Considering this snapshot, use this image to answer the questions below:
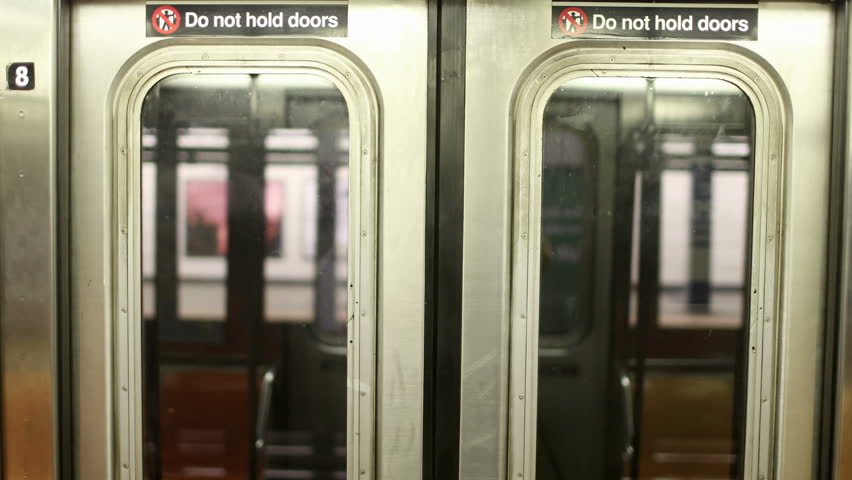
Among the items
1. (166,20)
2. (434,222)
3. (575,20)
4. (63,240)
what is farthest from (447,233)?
(63,240)

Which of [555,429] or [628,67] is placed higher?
[628,67]

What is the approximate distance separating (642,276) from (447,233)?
0.76 metres

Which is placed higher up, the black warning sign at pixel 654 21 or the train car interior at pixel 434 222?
the black warning sign at pixel 654 21

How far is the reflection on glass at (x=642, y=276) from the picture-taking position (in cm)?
214

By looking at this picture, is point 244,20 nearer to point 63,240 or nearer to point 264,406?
point 63,240

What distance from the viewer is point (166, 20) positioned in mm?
2150

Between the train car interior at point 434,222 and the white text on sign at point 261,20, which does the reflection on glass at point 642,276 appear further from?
the white text on sign at point 261,20

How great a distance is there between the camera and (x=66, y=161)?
214 centimetres

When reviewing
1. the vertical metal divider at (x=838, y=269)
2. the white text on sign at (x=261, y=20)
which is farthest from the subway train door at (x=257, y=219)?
the vertical metal divider at (x=838, y=269)

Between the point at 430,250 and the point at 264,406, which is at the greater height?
the point at 430,250

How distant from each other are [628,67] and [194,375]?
2.04 meters

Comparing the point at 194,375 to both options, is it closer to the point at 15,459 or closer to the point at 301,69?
the point at 15,459

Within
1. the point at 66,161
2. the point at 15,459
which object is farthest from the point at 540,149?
the point at 15,459

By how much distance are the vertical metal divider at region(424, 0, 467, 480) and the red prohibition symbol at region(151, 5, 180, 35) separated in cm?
96
